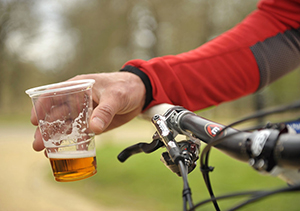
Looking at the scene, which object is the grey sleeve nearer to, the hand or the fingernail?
the hand

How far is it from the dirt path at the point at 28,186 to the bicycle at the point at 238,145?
5.64 metres

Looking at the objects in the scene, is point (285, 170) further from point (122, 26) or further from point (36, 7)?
point (36, 7)

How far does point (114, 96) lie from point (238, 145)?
72 centimetres

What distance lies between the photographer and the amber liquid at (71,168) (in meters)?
1.04

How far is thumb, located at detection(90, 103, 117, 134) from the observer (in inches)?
43.4

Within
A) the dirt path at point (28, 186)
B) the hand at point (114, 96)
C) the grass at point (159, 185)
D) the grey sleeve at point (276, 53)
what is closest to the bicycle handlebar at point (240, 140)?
the hand at point (114, 96)

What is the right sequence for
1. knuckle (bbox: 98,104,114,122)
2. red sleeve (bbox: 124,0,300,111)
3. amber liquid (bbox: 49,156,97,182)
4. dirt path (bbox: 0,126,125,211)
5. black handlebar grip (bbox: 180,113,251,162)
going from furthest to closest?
dirt path (bbox: 0,126,125,211)
red sleeve (bbox: 124,0,300,111)
knuckle (bbox: 98,104,114,122)
amber liquid (bbox: 49,156,97,182)
black handlebar grip (bbox: 180,113,251,162)

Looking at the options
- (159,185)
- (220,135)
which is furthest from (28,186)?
(220,135)

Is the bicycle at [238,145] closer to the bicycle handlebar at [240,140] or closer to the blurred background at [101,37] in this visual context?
the bicycle handlebar at [240,140]

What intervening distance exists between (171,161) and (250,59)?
998mm

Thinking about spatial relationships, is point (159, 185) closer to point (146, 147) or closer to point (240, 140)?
point (146, 147)

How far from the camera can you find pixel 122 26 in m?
11.5

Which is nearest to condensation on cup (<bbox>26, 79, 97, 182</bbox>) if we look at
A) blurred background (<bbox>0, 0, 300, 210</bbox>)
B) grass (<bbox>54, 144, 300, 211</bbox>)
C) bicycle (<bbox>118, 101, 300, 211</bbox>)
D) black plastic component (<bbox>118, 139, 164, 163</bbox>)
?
black plastic component (<bbox>118, 139, 164, 163</bbox>)

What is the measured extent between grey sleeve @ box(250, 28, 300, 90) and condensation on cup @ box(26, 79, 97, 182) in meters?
0.99
